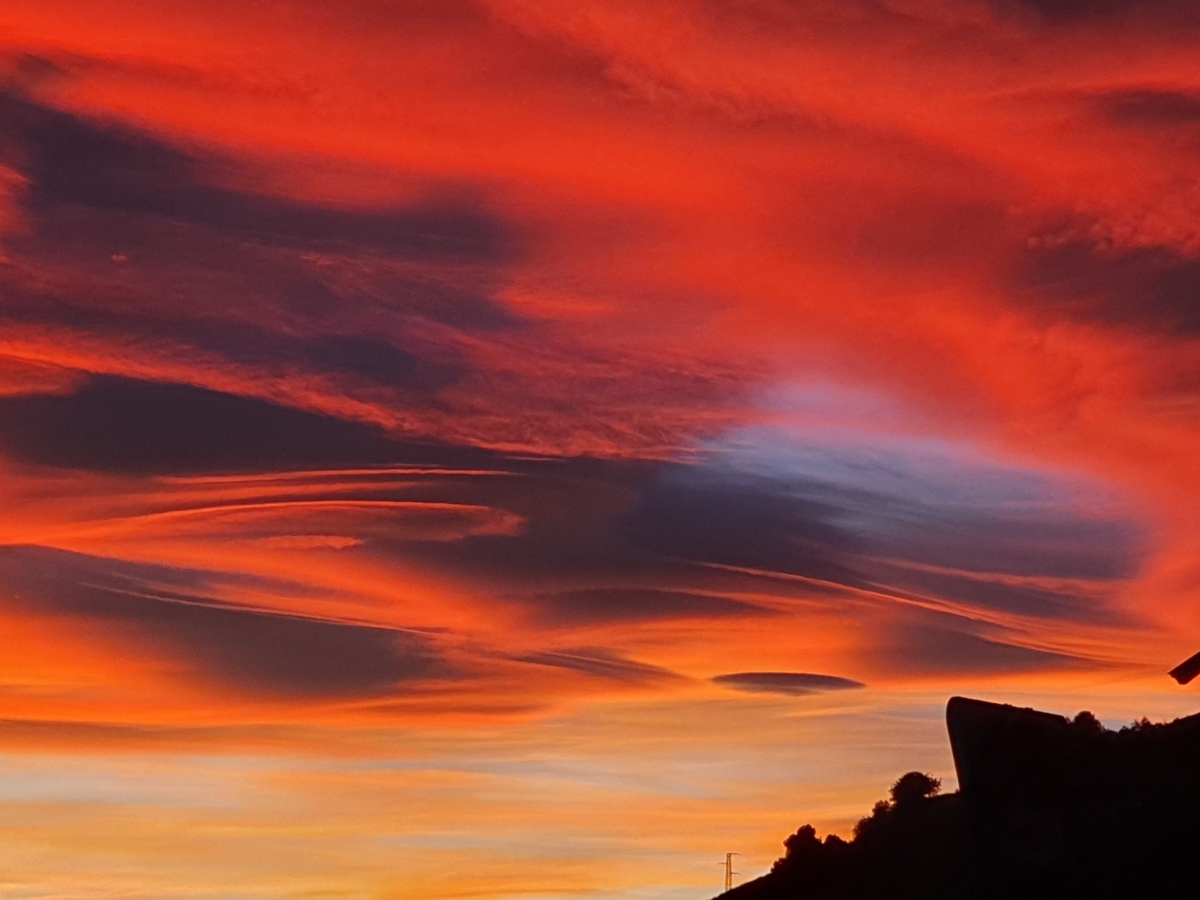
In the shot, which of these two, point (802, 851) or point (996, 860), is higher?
point (802, 851)

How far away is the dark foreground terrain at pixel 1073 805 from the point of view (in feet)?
127

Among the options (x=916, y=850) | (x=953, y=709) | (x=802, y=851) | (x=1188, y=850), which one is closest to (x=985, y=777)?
(x=953, y=709)

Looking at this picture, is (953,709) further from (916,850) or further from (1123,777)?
(916,850)

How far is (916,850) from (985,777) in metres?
8.36

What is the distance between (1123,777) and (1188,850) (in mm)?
2810

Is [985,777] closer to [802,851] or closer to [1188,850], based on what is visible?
[1188,850]

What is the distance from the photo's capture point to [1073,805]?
133 ft

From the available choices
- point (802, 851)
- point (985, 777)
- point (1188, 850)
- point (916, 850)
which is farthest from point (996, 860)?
point (802, 851)

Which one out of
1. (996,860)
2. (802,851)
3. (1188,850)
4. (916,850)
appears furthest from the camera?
(802,851)

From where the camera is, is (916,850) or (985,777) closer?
(985,777)

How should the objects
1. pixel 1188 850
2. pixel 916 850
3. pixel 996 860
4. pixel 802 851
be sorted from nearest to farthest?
pixel 1188 850, pixel 996 860, pixel 916 850, pixel 802 851

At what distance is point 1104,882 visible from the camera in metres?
38.9

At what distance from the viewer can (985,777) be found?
41750mm

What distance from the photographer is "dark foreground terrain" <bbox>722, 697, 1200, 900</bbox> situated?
38.8 m
